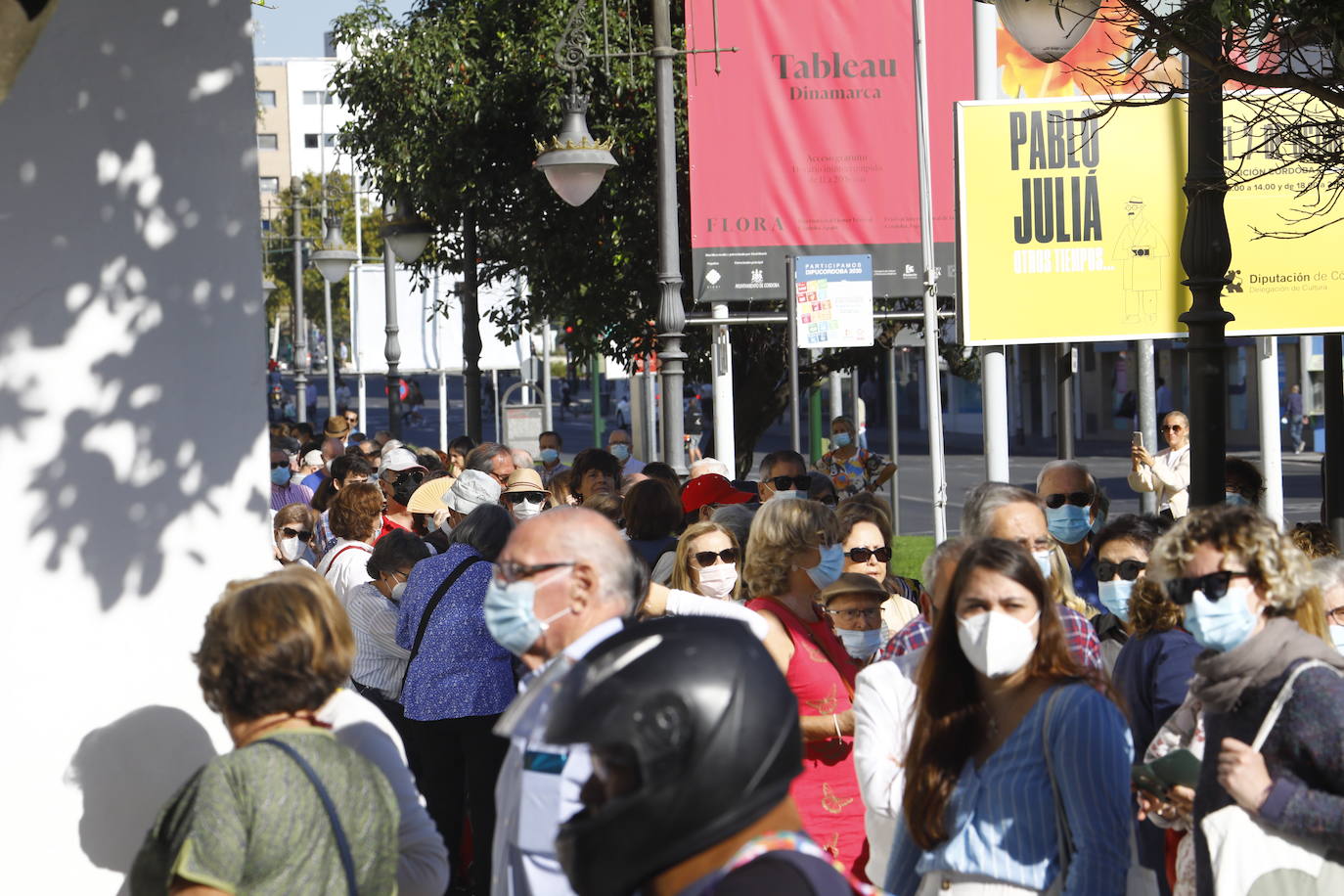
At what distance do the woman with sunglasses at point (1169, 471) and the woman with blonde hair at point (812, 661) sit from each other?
651cm

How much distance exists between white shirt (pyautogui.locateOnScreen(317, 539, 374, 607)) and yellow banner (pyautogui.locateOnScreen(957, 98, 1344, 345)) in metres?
4.37

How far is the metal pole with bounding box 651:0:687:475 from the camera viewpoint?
40.4 ft

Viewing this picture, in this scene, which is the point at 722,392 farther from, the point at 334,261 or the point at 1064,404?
the point at 334,261

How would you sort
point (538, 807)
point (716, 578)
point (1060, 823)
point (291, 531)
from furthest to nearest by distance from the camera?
1. point (291, 531)
2. point (716, 578)
3. point (1060, 823)
4. point (538, 807)

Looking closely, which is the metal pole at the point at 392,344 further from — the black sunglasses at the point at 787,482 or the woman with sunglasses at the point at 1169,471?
the black sunglasses at the point at 787,482

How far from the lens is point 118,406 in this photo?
4895 mm

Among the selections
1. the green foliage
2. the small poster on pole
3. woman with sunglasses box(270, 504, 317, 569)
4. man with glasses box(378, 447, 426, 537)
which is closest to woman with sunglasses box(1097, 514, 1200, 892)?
man with glasses box(378, 447, 426, 537)

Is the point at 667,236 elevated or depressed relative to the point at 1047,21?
depressed

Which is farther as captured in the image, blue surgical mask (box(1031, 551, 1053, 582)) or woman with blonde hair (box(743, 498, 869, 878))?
blue surgical mask (box(1031, 551, 1053, 582))

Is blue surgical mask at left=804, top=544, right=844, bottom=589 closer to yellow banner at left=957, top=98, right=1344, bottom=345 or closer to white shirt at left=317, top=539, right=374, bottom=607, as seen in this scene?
white shirt at left=317, top=539, right=374, bottom=607

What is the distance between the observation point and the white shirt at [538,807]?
3229 millimetres

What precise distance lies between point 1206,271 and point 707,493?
3571 mm

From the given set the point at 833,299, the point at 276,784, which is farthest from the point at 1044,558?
the point at 833,299

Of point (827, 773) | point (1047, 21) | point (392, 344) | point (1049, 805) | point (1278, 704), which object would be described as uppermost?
point (1047, 21)
